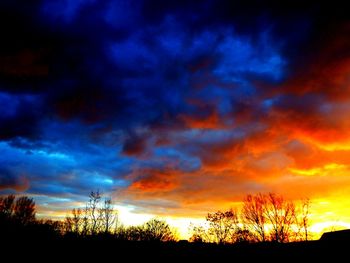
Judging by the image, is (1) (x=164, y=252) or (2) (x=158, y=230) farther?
(2) (x=158, y=230)

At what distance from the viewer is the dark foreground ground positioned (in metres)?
26.3

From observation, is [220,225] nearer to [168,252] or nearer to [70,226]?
[70,226]

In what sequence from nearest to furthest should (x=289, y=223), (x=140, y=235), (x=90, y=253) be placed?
(x=90, y=253) → (x=289, y=223) → (x=140, y=235)

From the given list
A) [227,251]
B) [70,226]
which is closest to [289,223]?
[227,251]

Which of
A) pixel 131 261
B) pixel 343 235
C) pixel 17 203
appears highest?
pixel 17 203

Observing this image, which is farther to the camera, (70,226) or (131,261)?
(70,226)

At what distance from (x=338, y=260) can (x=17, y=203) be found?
9580 cm

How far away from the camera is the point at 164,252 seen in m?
35.7

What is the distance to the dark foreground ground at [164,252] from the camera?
2628 cm

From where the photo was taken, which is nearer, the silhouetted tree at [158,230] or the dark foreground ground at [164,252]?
the dark foreground ground at [164,252]

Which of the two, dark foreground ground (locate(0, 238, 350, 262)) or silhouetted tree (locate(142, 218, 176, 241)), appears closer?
dark foreground ground (locate(0, 238, 350, 262))

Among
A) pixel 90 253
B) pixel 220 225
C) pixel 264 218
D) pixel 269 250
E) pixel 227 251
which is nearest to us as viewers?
pixel 269 250

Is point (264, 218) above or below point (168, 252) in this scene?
above

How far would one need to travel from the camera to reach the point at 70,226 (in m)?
91.2
